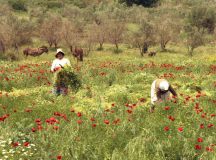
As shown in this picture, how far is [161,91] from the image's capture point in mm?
9062

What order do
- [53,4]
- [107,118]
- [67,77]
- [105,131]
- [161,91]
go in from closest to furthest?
[105,131]
[107,118]
[161,91]
[67,77]
[53,4]

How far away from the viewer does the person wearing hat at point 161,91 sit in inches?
346

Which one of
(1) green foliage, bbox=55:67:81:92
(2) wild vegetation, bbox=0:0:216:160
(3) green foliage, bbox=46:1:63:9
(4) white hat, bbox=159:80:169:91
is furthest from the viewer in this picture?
(3) green foliage, bbox=46:1:63:9

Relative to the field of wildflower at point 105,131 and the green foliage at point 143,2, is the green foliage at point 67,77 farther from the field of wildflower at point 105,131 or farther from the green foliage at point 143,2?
the green foliage at point 143,2

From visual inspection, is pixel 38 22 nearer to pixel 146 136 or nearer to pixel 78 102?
pixel 78 102

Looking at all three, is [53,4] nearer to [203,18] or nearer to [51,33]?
[51,33]

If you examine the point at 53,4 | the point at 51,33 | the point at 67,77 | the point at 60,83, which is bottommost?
the point at 53,4

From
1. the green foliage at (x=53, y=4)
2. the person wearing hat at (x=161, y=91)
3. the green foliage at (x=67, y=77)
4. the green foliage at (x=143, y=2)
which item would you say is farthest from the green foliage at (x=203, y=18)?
the person wearing hat at (x=161, y=91)

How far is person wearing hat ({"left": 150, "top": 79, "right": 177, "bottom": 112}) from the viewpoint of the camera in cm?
878

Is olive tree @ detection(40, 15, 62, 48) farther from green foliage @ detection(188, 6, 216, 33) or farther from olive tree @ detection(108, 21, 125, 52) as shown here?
green foliage @ detection(188, 6, 216, 33)

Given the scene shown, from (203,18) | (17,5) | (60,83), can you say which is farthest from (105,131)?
(17,5)

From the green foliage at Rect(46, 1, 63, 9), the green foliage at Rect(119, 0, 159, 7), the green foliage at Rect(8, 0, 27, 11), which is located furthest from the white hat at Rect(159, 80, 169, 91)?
the green foliage at Rect(119, 0, 159, 7)

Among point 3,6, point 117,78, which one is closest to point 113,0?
point 3,6

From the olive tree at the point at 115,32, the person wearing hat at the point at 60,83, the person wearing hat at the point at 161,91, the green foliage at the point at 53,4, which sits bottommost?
the green foliage at the point at 53,4
